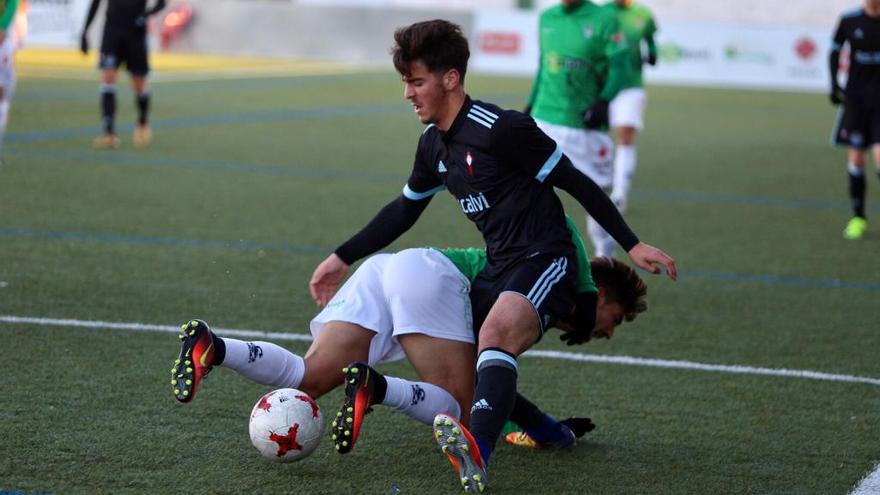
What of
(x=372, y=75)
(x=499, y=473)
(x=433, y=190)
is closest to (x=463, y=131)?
(x=433, y=190)

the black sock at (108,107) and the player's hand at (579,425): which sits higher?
the player's hand at (579,425)

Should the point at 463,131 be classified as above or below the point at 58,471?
above

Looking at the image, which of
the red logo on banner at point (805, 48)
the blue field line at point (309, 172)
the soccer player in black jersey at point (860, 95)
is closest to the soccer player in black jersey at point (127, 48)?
the blue field line at point (309, 172)

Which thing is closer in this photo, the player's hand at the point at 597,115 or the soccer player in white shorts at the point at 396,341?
the soccer player in white shorts at the point at 396,341

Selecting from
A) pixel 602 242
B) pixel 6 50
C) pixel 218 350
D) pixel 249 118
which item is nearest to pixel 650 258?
pixel 218 350

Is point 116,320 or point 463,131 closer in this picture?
point 463,131

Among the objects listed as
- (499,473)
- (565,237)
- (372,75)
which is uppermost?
(565,237)

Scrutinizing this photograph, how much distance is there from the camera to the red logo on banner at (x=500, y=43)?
30.4 m

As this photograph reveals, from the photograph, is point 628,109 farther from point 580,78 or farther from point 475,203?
point 475,203

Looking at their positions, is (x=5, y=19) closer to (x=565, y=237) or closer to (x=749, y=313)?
(x=749, y=313)

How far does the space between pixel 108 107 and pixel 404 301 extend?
33.4ft

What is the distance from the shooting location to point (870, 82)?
34.6ft

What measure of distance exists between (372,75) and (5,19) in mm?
17406

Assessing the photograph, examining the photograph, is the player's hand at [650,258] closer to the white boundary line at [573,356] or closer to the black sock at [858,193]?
the white boundary line at [573,356]
